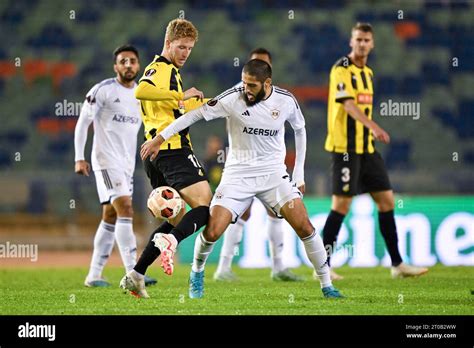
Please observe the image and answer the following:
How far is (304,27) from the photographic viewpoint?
68.8 ft

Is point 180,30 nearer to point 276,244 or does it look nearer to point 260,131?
point 260,131

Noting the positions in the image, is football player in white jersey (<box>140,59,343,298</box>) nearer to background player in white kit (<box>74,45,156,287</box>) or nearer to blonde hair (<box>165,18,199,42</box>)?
blonde hair (<box>165,18,199,42</box>)

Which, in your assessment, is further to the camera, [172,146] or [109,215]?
[109,215]

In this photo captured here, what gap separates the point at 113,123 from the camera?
30.4 feet

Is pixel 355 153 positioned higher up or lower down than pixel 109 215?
higher up

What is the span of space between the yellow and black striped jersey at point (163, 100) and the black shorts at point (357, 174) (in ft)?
7.72

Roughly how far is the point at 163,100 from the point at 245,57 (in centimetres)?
1311

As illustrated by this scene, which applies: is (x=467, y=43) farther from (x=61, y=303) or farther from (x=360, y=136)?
(x=61, y=303)

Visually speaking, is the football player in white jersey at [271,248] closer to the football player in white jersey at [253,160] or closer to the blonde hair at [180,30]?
the football player in white jersey at [253,160]

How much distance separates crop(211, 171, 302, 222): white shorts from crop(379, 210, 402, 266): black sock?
96.9 inches

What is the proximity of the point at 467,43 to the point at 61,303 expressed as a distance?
14791 millimetres

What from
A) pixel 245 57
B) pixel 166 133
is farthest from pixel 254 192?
pixel 245 57

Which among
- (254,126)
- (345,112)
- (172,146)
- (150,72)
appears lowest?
(172,146)
